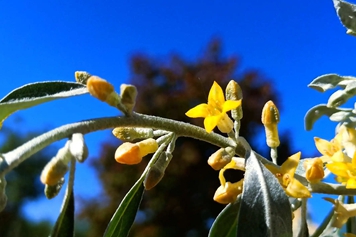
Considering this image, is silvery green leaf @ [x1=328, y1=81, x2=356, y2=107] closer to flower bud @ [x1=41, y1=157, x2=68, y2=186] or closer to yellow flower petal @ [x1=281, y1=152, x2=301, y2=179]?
yellow flower petal @ [x1=281, y1=152, x2=301, y2=179]

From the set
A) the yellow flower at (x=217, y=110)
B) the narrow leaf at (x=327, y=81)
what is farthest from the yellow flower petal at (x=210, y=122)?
the narrow leaf at (x=327, y=81)

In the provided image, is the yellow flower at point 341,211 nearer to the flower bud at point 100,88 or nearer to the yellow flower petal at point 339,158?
the yellow flower petal at point 339,158

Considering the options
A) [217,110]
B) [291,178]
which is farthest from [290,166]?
[217,110]

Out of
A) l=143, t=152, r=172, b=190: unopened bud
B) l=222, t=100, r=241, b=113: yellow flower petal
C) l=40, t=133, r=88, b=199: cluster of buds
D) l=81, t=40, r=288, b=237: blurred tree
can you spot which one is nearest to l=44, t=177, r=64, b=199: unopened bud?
l=40, t=133, r=88, b=199: cluster of buds

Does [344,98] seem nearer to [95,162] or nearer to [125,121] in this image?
[125,121]

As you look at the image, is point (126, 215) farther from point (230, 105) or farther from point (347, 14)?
point (347, 14)

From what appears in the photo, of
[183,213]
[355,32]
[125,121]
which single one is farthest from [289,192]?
[183,213]
